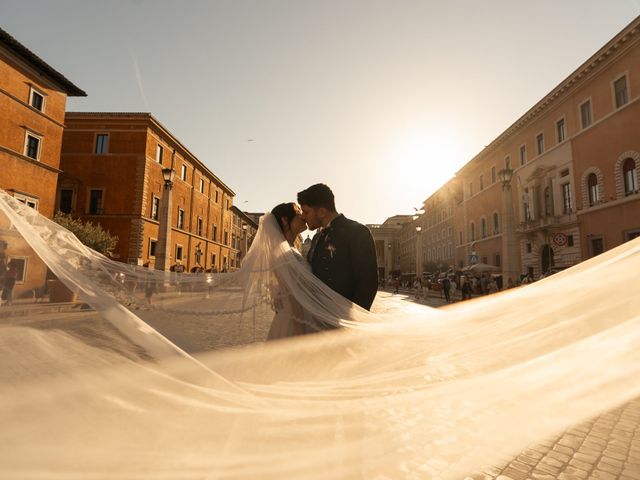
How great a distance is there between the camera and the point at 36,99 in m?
20.5

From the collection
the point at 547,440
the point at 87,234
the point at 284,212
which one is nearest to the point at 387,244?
the point at 87,234

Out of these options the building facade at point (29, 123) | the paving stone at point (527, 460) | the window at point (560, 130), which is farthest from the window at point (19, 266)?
the window at point (560, 130)

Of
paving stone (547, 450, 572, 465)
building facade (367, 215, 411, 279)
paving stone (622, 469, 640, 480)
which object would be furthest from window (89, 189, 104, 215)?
building facade (367, 215, 411, 279)

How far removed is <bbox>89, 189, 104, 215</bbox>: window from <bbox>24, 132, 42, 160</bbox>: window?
767 cm

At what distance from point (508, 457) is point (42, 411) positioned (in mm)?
3161

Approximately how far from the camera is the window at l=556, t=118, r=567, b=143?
2669 cm

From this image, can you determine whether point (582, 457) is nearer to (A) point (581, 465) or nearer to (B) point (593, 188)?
(A) point (581, 465)

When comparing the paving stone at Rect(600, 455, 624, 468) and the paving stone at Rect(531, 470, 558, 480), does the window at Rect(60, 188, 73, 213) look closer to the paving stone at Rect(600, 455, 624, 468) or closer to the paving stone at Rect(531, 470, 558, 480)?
the paving stone at Rect(531, 470, 558, 480)

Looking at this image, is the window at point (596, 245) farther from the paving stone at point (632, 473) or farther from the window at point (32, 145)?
the window at point (32, 145)

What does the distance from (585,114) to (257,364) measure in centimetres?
2967

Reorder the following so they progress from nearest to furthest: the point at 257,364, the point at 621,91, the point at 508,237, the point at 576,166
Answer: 1. the point at 257,364
2. the point at 508,237
3. the point at 621,91
4. the point at 576,166

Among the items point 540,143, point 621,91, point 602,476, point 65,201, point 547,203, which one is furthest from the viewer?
point 540,143

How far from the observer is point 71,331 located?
5.98ft

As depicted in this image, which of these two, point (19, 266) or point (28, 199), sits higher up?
point (28, 199)
